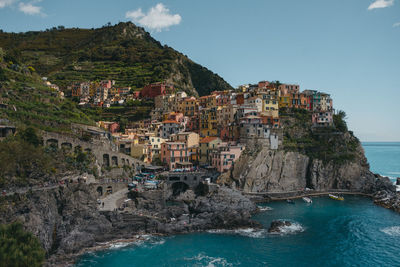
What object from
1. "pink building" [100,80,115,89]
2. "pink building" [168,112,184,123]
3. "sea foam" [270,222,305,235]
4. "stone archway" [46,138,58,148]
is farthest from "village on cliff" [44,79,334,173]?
"sea foam" [270,222,305,235]

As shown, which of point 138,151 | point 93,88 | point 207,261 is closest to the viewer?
point 207,261

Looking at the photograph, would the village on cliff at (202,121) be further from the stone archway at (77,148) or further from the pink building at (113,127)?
the stone archway at (77,148)

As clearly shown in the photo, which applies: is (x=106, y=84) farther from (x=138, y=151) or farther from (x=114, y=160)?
(x=114, y=160)

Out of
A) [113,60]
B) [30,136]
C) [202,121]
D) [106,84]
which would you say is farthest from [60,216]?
[113,60]

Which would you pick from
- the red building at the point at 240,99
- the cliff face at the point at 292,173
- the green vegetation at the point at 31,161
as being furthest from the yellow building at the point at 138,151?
the red building at the point at 240,99

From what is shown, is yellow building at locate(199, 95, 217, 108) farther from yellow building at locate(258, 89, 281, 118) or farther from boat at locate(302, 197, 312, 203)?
boat at locate(302, 197, 312, 203)

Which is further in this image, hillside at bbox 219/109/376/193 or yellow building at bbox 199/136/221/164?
yellow building at bbox 199/136/221/164

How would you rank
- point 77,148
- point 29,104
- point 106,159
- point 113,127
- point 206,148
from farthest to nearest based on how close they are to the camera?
point 113,127 → point 206,148 → point 29,104 → point 106,159 → point 77,148
